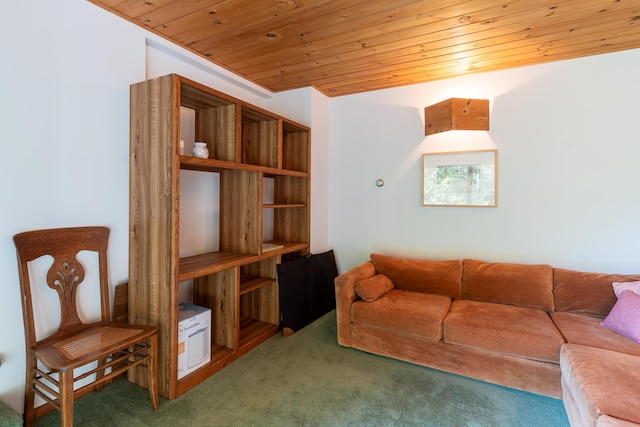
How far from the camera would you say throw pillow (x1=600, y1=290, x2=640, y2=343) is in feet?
6.11

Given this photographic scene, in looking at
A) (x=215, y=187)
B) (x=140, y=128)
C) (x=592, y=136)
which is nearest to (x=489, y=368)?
(x=592, y=136)

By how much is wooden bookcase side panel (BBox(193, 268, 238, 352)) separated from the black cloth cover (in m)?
0.52

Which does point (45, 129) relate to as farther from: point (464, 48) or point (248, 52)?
point (464, 48)

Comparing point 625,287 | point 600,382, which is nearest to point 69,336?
point 600,382

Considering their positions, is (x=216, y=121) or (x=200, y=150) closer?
(x=200, y=150)

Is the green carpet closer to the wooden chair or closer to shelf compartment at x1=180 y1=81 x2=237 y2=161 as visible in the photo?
the wooden chair

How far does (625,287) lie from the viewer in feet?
6.98

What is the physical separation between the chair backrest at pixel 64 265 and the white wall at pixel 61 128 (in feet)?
0.23

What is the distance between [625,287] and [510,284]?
70cm

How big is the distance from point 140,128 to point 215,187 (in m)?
0.89

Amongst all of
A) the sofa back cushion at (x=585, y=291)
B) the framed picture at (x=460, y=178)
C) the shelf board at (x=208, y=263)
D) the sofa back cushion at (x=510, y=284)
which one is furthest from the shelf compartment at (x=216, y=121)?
the sofa back cushion at (x=585, y=291)

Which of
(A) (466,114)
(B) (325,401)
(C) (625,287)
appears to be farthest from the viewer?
(A) (466,114)

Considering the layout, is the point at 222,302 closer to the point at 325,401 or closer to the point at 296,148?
the point at 325,401

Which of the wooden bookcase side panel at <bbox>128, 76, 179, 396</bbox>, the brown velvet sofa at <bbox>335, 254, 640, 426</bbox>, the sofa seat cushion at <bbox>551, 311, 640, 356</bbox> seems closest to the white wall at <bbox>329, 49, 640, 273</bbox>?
the brown velvet sofa at <bbox>335, 254, 640, 426</bbox>
